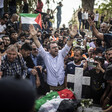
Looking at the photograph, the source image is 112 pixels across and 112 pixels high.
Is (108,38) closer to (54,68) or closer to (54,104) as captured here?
(54,68)

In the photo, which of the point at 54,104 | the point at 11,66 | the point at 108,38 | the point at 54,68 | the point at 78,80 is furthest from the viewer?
the point at 54,68

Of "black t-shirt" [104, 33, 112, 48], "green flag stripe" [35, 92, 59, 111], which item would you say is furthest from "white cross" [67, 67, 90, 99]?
"black t-shirt" [104, 33, 112, 48]

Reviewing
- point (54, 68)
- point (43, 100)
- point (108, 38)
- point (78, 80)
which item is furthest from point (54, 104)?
point (108, 38)

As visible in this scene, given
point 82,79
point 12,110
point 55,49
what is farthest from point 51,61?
point 12,110

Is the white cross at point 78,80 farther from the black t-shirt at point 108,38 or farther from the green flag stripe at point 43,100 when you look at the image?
the black t-shirt at point 108,38

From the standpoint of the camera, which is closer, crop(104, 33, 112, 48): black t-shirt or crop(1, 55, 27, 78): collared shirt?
crop(1, 55, 27, 78): collared shirt

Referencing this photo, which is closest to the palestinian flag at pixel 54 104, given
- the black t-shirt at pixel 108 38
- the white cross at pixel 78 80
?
the white cross at pixel 78 80

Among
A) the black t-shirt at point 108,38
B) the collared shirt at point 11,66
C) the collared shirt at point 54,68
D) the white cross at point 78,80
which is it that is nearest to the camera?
the collared shirt at point 11,66

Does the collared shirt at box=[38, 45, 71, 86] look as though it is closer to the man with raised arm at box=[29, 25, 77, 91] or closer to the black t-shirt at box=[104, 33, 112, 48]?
the man with raised arm at box=[29, 25, 77, 91]

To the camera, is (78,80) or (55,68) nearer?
(78,80)

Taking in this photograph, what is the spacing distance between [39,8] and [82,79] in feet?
24.0

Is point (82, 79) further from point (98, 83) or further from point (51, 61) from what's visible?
point (51, 61)

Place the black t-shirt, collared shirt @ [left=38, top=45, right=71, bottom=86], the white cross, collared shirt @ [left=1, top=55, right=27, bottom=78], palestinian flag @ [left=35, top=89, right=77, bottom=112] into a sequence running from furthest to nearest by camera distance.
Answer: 1. collared shirt @ [left=38, top=45, right=71, bottom=86]
2. the black t-shirt
3. the white cross
4. collared shirt @ [left=1, top=55, right=27, bottom=78]
5. palestinian flag @ [left=35, top=89, right=77, bottom=112]

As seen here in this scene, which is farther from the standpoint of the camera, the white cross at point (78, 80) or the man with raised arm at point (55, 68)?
the man with raised arm at point (55, 68)
